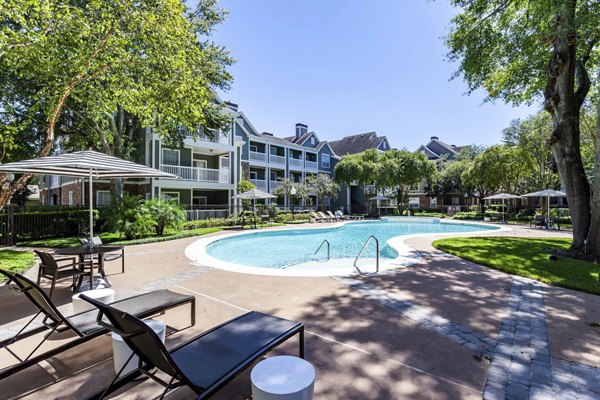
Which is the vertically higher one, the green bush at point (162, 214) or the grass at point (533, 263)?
the green bush at point (162, 214)

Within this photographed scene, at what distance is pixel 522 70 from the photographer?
1113 centimetres

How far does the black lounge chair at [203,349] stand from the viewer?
6.89 ft

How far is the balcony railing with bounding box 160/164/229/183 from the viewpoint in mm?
20339

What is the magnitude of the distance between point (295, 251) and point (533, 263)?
834 centimetres

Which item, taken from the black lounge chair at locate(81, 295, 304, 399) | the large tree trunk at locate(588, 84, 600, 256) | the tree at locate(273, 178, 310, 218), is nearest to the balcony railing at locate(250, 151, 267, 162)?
the tree at locate(273, 178, 310, 218)

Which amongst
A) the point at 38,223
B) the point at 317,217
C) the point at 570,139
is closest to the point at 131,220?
the point at 38,223

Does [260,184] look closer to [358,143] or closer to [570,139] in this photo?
[358,143]

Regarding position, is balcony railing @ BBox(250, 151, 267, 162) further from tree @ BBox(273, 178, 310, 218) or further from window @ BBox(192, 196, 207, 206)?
window @ BBox(192, 196, 207, 206)

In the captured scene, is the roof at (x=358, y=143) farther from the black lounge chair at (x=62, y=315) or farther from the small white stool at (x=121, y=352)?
the small white stool at (x=121, y=352)

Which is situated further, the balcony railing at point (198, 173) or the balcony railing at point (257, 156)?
the balcony railing at point (257, 156)

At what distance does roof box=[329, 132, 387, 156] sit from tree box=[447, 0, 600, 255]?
1120 inches

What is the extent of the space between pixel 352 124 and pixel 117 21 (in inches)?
1597

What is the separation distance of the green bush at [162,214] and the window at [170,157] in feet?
26.8

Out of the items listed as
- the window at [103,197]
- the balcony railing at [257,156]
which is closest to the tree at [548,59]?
the balcony railing at [257,156]
